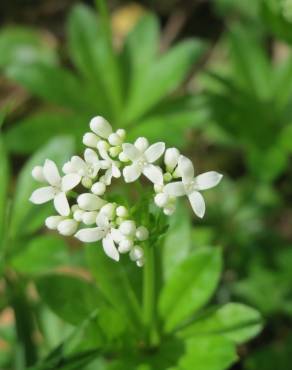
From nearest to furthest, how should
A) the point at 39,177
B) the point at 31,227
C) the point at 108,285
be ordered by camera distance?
the point at 39,177 < the point at 108,285 < the point at 31,227

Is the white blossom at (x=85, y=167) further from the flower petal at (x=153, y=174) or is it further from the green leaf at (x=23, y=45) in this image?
the green leaf at (x=23, y=45)

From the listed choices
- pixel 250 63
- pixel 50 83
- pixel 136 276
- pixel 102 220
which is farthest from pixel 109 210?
pixel 250 63

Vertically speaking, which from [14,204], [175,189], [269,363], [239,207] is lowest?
[269,363]

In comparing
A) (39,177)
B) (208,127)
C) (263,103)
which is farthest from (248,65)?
(39,177)

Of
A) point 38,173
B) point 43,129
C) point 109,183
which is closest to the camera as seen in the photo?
point 109,183

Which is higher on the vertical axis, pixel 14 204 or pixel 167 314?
pixel 14 204

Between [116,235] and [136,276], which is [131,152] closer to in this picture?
[116,235]

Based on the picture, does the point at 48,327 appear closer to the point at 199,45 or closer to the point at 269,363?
the point at 269,363
